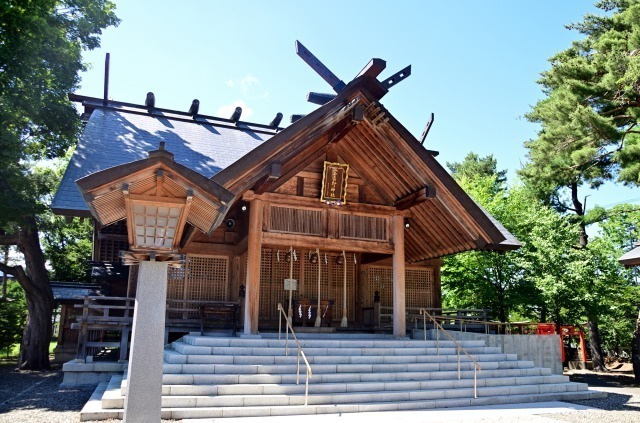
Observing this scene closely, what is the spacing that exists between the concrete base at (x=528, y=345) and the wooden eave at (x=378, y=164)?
2463 mm

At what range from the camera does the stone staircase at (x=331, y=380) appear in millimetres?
8188

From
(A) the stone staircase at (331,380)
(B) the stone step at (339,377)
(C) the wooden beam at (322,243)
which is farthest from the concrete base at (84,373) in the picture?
(C) the wooden beam at (322,243)

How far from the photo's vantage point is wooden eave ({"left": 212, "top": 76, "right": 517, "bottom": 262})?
10.9 metres

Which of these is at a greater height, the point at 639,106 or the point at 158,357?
the point at 639,106

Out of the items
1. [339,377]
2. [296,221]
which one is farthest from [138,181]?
[296,221]

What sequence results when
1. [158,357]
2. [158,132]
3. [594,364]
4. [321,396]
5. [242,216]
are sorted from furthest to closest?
[594,364] → [158,132] → [242,216] → [321,396] → [158,357]

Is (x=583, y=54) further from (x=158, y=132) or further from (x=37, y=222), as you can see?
(x=37, y=222)

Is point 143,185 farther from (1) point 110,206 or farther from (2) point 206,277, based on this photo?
(2) point 206,277

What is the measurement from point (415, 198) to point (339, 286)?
4595 millimetres

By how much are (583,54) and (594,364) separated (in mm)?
14648

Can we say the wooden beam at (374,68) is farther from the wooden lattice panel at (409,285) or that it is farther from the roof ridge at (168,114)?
the roof ridge at (168,114)

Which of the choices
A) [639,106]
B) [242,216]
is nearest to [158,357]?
[242,216]

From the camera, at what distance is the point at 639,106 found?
16141 millimetres

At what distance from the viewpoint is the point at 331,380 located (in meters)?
9.44
